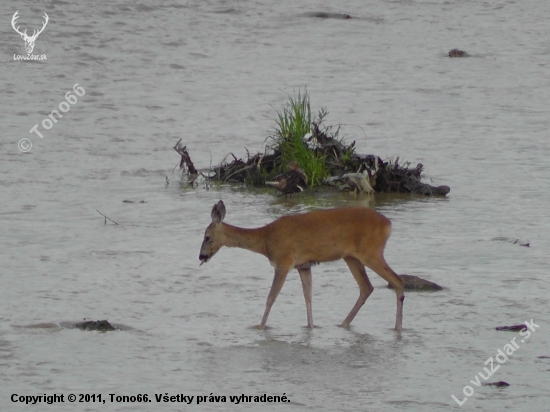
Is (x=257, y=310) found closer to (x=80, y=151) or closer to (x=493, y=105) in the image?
(x=80, y=151)

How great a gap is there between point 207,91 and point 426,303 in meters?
12.8

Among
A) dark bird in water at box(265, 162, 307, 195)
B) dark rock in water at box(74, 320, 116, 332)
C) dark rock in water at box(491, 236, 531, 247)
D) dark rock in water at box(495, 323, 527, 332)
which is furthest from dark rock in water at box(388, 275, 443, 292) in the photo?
dark bird in water at box(265, 162, 307, 195)

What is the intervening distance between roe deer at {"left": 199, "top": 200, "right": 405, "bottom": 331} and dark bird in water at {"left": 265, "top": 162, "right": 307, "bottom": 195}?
16.5 ft

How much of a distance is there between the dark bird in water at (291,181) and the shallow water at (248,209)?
22 cm

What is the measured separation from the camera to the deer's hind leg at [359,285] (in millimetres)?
10070

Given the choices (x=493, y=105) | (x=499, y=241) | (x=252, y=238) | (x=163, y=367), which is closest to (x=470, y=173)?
(x=499, y=241)

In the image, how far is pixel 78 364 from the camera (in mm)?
8773

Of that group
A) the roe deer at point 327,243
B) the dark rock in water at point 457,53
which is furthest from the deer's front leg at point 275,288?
the dark rock in water at point 457,53

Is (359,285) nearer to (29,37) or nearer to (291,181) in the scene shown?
(291,181)

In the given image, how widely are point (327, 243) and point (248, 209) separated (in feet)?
14.7

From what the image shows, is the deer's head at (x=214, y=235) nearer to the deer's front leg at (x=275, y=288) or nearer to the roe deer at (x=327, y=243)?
the roe deer at (x=327, y=243)
